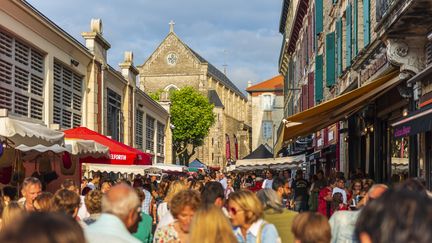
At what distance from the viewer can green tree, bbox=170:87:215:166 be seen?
80625 mm

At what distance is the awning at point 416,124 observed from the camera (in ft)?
36.6

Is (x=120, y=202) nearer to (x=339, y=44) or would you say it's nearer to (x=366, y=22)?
(x=366, y=22)

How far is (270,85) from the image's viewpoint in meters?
119

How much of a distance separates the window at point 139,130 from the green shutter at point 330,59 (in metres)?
18.8

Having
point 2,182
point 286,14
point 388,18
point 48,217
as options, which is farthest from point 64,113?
point 286,14

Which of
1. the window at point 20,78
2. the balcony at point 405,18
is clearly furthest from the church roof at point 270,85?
the balcony at point 405,18

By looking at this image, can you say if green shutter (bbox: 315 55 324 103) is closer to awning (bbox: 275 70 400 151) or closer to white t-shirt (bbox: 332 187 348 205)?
awning (bbox: 275 70 400 151)

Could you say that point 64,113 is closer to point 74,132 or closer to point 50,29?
point 50,29

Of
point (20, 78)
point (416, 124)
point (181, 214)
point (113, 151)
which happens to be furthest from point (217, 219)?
point (20, 78)

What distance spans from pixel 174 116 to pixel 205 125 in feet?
12.1

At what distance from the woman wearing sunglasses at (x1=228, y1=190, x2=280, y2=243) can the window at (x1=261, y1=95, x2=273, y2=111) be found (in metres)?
98.1

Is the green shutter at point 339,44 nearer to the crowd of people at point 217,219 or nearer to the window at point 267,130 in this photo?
the crowd of people at point 217,219

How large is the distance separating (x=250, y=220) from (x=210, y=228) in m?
1.32

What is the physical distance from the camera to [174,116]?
82.4 meters
